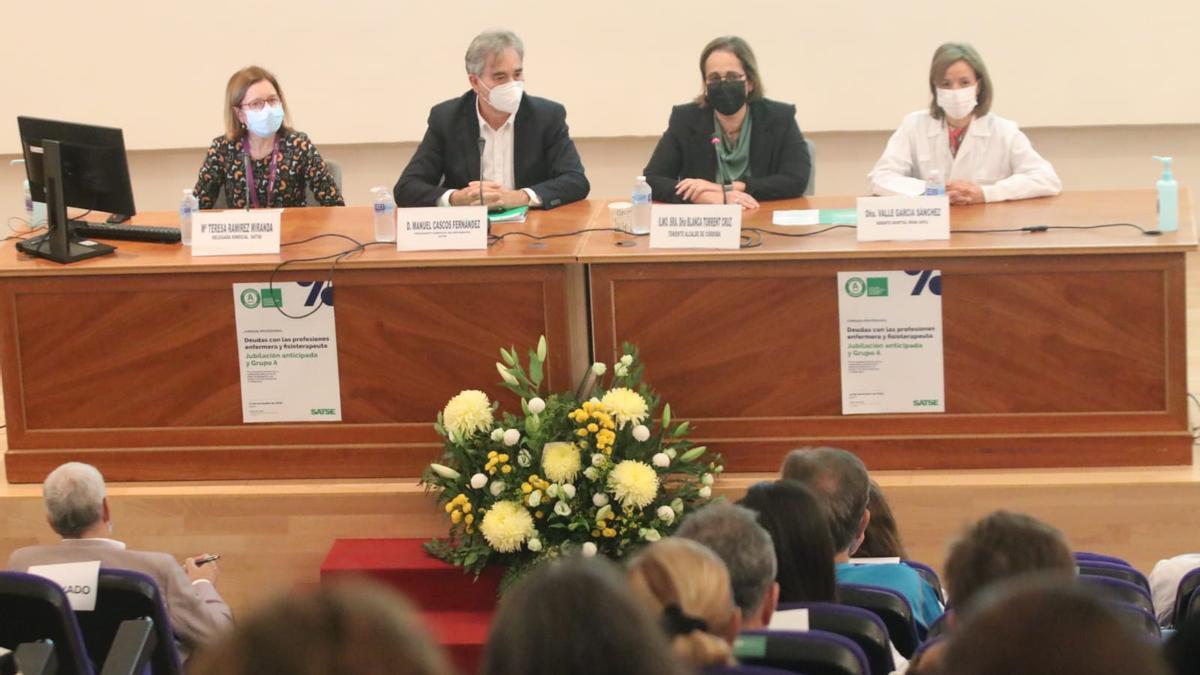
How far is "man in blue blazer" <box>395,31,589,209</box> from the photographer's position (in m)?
5.01

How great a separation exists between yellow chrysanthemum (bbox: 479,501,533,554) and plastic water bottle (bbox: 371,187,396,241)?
976 mm

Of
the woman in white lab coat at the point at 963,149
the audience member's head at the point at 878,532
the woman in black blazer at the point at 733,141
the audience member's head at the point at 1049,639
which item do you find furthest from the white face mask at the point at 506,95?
the audience member's head at the point at 1049,639

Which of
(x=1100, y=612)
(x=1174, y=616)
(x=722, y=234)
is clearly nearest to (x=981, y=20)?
(x=722, y=234)

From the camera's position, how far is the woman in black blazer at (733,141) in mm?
4879

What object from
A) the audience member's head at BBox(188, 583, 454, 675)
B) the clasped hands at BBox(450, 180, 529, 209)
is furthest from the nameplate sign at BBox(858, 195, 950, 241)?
the audience member's head at BBox(188, 583, 454, 675)

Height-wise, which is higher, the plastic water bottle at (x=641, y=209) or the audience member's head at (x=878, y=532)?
the plastic water bottle at (x=641, y=209)

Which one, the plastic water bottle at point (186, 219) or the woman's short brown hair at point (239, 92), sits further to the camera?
the woman's short brown hair at point (239, 92)

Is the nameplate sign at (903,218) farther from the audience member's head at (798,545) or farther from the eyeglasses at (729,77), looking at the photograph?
the audience member's head at (798,545)

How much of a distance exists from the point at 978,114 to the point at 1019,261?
102 cm

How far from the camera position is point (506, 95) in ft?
16.1

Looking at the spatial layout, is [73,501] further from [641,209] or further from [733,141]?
[733,141]

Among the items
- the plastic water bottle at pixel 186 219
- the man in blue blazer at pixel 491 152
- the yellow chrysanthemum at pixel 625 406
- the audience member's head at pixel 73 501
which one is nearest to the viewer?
the audience member's head at pixel 73 501

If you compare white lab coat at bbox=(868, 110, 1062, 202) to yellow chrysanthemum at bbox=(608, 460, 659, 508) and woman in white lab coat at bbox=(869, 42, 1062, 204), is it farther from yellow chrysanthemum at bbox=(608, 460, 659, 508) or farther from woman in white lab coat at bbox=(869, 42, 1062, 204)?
yellow chrysanthemum at bbox=(608, 460, 659, 508)

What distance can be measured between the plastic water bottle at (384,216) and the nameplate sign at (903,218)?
4.37ft
